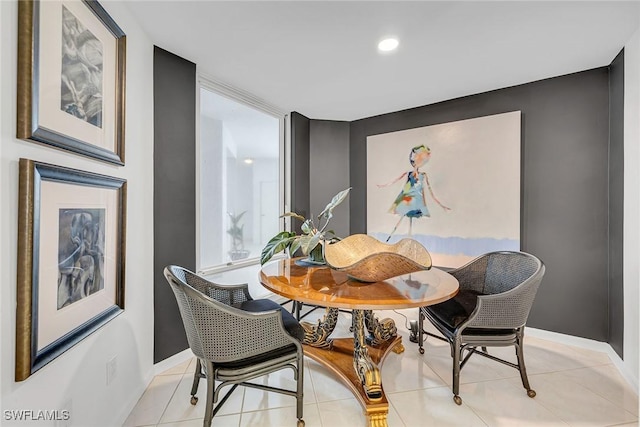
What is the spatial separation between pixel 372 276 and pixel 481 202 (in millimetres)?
1880

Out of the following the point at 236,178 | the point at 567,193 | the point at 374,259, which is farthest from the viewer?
the point at 236,178

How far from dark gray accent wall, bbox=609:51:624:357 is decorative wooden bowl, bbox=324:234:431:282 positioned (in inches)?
66.0

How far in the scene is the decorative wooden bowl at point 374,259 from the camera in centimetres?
140

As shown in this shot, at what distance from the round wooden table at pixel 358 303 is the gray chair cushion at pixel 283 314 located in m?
0.21

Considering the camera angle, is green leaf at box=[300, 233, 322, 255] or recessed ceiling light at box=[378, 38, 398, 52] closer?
green leaf at box=[300, 233, 322, 255]

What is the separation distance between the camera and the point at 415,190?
10.3ft

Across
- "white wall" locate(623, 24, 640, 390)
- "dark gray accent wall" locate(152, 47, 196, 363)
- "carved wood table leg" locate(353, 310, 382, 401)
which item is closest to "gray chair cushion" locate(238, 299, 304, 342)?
"carved wood table leg" locate(353, 310, 382, 401)

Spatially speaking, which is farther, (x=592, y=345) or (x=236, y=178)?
(x=236, y=178)

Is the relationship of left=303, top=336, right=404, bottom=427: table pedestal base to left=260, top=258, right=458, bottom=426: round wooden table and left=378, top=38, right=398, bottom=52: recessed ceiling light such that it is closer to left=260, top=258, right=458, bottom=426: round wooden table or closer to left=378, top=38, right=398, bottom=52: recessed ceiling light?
left=260, top=258, right=458, bottom=426: round wooden table

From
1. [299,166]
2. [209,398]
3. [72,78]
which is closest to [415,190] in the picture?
[299,166]

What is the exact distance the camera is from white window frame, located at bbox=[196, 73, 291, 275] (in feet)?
7.64

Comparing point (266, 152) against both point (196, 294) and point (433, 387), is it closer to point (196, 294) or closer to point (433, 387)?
point (196, 294)
